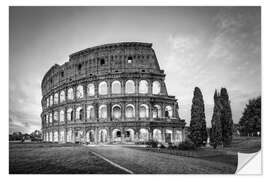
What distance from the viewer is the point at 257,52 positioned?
13336mm

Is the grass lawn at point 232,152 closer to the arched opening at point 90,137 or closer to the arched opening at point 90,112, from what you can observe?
the arched opening at point 90,137

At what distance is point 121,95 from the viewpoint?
85.5 ft

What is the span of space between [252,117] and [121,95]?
51.5ft

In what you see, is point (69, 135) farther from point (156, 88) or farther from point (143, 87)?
point (156, 88)

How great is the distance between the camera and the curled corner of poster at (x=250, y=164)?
39.1 feet

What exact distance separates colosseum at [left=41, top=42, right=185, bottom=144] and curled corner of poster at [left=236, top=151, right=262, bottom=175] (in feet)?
36.7

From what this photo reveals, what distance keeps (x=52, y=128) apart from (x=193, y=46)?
2371 cm

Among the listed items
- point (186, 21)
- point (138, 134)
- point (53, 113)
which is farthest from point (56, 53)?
point (53, 113)

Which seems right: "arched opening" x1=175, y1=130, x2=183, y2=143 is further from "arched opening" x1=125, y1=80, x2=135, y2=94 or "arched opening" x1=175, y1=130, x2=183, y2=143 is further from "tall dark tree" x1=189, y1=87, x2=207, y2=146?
"arched opening" x1=125, y1=80, x2=135, y2=94

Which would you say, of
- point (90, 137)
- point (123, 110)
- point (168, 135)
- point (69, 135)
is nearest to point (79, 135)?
→ point (69, 135)

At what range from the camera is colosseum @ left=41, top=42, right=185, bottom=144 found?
977 inches
